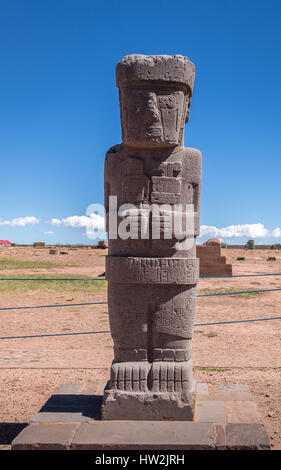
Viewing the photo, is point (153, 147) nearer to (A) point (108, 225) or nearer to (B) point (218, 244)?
(A) point (108, 225)

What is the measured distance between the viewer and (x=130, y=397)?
4.16 metres

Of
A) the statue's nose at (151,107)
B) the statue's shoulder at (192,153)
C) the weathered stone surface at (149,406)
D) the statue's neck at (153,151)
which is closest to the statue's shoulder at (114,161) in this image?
the statue's neck at (153,151)

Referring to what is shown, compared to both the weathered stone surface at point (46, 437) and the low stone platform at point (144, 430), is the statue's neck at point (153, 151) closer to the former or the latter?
the low stone platform at point (144, 430)

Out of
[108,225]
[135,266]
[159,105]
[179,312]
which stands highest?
[159,105]

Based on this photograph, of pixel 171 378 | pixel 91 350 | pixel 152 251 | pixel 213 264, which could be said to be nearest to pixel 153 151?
pixel 152 251

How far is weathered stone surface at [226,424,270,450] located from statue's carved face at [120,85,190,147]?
2644mm

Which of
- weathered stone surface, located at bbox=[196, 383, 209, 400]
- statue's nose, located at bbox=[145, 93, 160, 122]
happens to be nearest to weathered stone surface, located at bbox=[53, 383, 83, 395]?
weathered stone surface, located at bbox=[196, 383, 209, 400]

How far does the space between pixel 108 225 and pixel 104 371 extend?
2992mm

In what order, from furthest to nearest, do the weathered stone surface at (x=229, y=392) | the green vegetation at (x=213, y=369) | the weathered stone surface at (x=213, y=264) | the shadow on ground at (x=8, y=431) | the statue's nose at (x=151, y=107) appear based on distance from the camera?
1. the weathered stone surface at (x=213, y=264)
2. the green vegetation at (x=213, y=369)
3. the weathered stone surface at (x=229, y=392)
4. the shadow on ground at (x=8, y=431)
5. the statue's nose at (x=151, y=107)

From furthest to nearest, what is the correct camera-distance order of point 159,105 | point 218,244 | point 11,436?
point 218,244 → point 11,436 → point 159,105

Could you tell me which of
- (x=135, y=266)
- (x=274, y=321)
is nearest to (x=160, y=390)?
(x=135, y=266)

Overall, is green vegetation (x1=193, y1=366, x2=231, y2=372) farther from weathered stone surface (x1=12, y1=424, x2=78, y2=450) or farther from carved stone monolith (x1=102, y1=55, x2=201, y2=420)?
weathered stone surface (x1=12, y1=424, x2=78, y2=450)

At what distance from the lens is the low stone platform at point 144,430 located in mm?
3738

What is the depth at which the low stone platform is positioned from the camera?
3.74 metres
